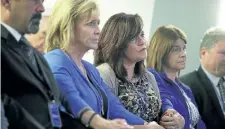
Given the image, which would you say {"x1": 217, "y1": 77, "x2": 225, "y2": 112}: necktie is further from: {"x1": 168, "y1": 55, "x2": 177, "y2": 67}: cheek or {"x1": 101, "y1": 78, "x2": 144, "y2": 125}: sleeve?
{"x1": 101, "y1": 78, "x2": 144, "y2": 125}: sleeve

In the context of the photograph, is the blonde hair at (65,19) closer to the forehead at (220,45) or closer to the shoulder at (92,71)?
the shoulder at (92,71)

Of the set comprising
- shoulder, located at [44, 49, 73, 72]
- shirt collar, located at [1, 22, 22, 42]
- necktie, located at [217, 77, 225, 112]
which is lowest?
necktie, located at [217, 77, 225, 112]

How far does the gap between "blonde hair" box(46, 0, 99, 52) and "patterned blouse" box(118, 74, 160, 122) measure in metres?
0.50

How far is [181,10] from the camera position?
4.12 m

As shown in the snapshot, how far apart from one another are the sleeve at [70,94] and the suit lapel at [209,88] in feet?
4.90

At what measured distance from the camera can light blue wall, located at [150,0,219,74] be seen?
4098mm

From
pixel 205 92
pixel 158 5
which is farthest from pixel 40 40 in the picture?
pixel 158 5

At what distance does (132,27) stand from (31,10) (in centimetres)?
102

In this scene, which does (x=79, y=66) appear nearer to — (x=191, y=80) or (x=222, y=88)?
(x=191, y=80)

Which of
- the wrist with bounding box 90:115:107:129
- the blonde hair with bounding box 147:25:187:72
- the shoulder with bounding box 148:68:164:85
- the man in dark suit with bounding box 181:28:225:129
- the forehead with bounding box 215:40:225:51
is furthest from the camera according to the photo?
the forehead with bounding box 215:40:225:51

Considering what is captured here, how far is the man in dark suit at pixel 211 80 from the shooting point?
320 cm

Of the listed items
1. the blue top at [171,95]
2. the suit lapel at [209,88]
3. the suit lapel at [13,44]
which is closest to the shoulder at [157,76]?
the blue top at [171,95]

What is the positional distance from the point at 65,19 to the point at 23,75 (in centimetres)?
65

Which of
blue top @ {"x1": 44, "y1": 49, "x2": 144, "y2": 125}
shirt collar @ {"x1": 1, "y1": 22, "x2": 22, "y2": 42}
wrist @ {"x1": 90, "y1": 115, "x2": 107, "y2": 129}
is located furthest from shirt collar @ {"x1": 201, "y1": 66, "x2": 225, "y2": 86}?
shirt collar @ {"x1": 1, "y1": 22, "x2": 22, "y2": 42}
